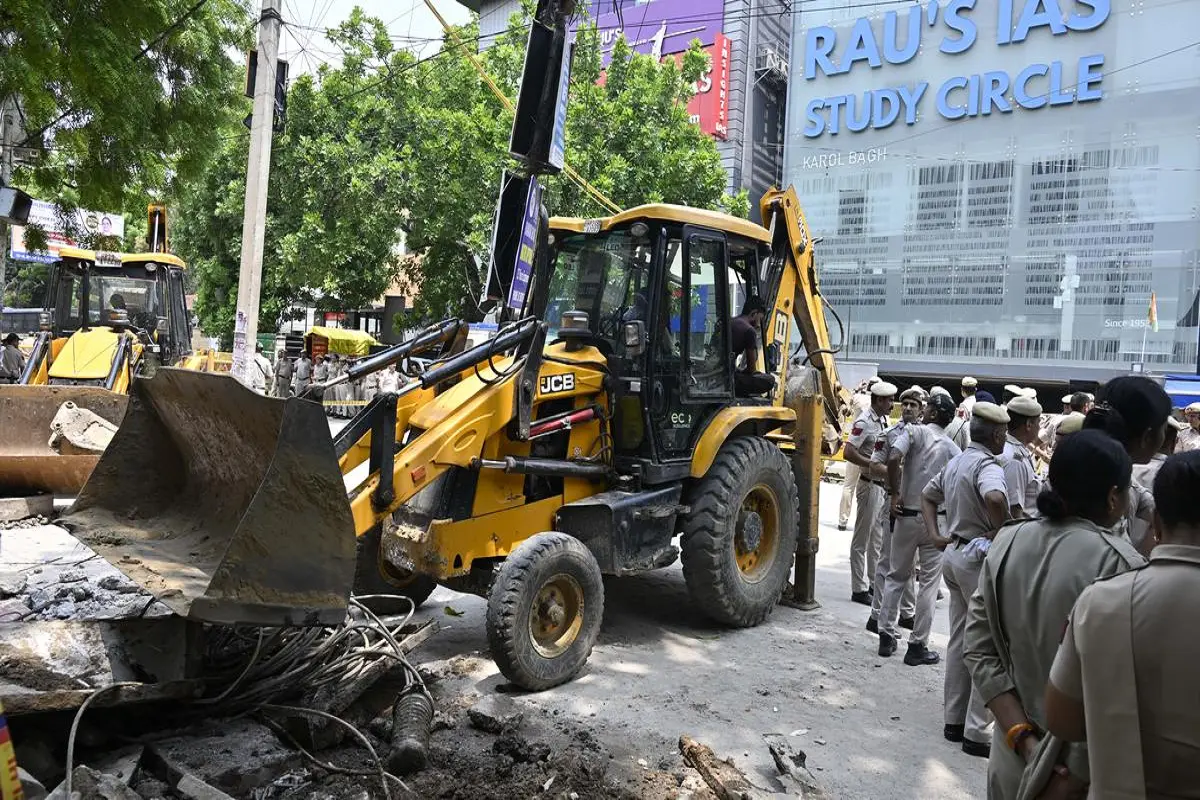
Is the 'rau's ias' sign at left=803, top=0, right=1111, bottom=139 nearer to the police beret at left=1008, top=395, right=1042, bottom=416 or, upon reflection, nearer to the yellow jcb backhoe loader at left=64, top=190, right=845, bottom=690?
the yellow jcb backhoe loader at left=64, top=190, right=845, bottom=690

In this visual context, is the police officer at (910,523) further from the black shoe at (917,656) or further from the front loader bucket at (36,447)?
the front loader bucket at (36,447)

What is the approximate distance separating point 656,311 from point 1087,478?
3619 millimetres

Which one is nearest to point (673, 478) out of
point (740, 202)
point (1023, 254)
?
point (740, 202)

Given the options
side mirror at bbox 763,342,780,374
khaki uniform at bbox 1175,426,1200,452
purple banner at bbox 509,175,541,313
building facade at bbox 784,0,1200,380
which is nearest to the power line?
purple banner at bbox 509,175,541,313

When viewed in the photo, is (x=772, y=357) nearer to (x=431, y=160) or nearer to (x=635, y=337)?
(x=635, y=337)

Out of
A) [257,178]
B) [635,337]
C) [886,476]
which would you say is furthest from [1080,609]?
[257,178]

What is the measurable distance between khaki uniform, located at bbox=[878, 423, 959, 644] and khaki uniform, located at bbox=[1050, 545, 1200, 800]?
13.6 ft

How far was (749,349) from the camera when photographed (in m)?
6.85

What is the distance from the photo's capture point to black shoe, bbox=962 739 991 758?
4.36 meters

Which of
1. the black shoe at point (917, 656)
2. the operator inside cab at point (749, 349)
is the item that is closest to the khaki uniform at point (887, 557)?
the black shoe at point (917, 656)

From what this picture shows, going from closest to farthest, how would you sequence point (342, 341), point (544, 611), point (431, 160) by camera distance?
1. point (544, 611)
2. point (431, 160)
3. point (342, 341)

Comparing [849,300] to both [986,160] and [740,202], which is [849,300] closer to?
[986,160]

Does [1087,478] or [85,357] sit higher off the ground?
[85,357]

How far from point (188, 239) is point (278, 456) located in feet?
82.9
